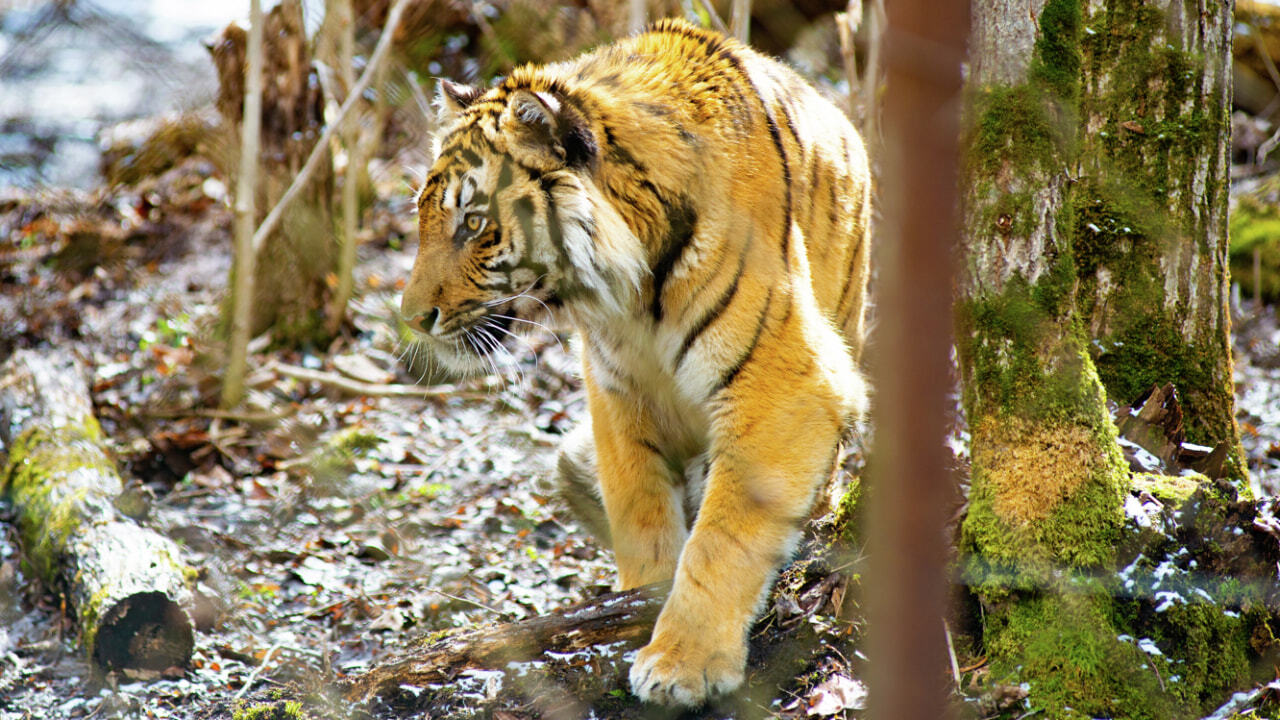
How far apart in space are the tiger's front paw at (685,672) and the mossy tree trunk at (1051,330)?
0.61m

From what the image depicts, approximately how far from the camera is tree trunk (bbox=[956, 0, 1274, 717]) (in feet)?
7.16

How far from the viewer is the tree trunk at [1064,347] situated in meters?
2.18

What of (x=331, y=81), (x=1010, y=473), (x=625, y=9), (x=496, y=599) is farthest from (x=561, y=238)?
(x=625, y=9)

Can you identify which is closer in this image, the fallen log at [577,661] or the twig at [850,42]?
the fallen log at [577,661]

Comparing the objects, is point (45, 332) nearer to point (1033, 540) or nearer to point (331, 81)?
point (331, 81)

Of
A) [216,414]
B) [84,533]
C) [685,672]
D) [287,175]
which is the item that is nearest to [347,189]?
[287,175]

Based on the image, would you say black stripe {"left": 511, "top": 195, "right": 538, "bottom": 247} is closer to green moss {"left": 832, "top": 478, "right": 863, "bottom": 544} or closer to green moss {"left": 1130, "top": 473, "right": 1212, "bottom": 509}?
green moss {"left": 832, "top": 478, "right": 863, "bottom": 544}

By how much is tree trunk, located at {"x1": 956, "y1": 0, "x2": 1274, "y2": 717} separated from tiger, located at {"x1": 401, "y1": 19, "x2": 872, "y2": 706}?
0.47 m

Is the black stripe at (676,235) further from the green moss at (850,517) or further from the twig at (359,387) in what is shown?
the twig at (359,387)

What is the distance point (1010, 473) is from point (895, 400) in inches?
68.5

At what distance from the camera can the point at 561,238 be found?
271cm

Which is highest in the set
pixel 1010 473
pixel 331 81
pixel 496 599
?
pixel 331 81

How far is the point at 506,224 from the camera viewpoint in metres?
2.71

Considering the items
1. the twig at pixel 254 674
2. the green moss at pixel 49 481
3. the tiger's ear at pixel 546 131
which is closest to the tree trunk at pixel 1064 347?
the tiger's ear at pixel 546 131
